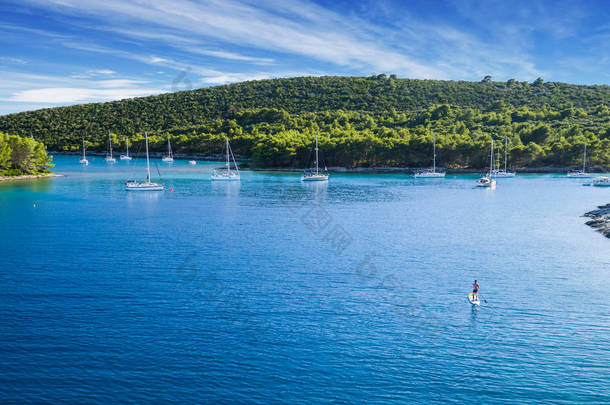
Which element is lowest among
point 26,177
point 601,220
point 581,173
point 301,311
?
point 301,311

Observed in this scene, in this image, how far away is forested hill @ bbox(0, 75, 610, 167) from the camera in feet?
382

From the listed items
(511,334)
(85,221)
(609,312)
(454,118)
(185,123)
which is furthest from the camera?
(185,123)

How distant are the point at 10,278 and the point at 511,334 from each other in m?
26.3

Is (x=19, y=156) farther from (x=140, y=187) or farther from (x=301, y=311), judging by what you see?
(x=301, y=311)

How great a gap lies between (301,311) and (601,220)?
37203 mm

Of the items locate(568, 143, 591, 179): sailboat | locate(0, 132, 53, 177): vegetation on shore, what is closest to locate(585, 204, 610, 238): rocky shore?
locate(568, 143, 591, 179): sailboat

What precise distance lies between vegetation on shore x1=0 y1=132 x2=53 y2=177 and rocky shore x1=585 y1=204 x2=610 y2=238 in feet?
308

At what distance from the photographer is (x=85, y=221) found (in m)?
47.1

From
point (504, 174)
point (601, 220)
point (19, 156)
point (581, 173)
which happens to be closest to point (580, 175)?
point (581, 173)

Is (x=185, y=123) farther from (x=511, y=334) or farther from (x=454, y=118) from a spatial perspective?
(x=511, y=334)

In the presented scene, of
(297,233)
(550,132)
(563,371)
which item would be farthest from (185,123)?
(563,371)

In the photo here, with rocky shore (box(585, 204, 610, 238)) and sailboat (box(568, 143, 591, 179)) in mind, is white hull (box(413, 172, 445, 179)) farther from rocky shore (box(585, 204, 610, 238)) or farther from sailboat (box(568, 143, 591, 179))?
rocky shore (box(585, 204, 610, 238))

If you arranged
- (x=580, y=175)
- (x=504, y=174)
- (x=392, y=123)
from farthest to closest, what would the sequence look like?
(x=392, y=123) → (x=504, y=174) → (x=580, y=175)

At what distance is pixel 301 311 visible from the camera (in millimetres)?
22453
